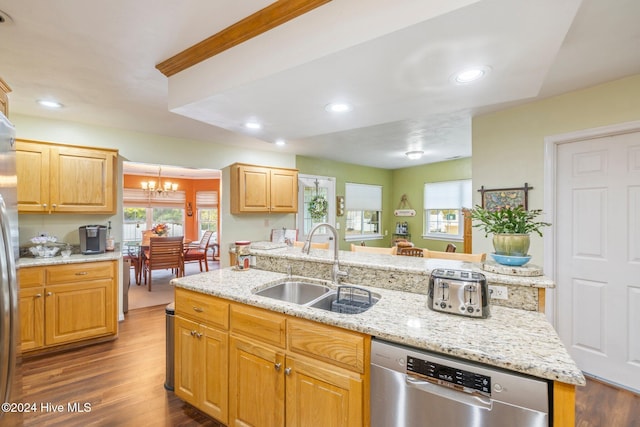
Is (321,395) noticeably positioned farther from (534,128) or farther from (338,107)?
(534,128)

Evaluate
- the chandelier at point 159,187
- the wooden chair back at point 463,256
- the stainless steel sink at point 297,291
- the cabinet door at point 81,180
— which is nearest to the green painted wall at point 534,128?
the wooden chair back at point 463,256

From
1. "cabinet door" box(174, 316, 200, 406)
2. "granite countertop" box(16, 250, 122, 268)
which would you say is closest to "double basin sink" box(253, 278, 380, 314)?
"cabinet door" box(174, 316, 200, 406)

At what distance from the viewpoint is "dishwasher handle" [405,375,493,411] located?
104cm

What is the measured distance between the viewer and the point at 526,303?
1.51 m

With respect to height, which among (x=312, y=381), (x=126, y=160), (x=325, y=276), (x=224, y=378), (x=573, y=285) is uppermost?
(x=126, y=160)

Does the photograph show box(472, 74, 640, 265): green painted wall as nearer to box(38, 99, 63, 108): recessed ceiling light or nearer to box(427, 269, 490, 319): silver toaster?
box(427, 269, 490, 319): silver toaster

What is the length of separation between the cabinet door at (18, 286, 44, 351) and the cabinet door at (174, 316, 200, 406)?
1.78 m

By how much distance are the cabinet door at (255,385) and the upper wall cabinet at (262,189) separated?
118 inches

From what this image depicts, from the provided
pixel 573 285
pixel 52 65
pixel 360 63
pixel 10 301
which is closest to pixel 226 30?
pixel 360 63

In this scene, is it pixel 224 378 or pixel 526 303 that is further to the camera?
pixel 224 378

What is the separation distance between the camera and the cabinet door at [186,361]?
193cm

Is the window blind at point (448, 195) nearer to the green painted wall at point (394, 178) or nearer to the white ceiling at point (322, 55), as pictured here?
the green painted wall at point (394, 178)

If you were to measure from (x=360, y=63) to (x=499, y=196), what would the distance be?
2.29 m

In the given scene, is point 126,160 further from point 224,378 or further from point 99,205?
point 224,378
